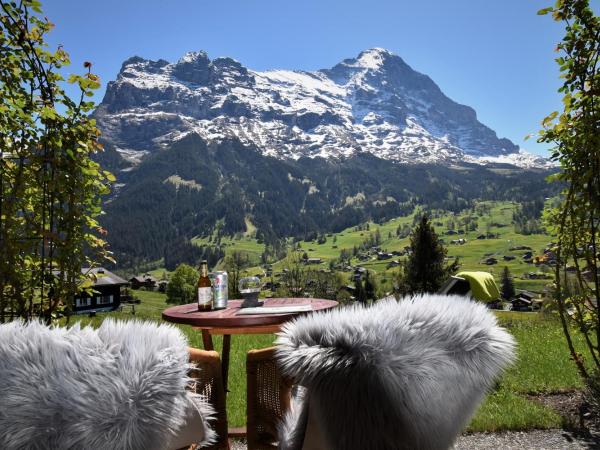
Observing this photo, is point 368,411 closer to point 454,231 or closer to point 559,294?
point 559,294

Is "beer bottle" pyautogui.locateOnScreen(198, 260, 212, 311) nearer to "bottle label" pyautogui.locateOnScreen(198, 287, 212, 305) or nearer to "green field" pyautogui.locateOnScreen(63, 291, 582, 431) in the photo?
"bottle label" pyautogui.locateOnScreen(198, 287, 212, 305)

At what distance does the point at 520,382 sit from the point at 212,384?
15.5 ft

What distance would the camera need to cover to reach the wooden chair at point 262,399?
298 cm

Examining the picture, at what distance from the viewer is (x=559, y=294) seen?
4672mm

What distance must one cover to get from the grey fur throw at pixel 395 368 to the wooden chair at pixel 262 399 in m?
1.10

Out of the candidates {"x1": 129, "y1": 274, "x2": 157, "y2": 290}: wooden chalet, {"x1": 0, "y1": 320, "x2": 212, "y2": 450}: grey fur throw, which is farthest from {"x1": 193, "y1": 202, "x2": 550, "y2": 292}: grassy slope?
{"x1": 0, "y1": 320, "x2": 212, "y2": 450}: grey fur throw

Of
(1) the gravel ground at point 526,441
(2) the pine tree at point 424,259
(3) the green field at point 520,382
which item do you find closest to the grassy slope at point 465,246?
(2) the pine tree at point 424,259

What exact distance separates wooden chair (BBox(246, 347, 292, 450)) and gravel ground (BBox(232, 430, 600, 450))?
3.80 ft

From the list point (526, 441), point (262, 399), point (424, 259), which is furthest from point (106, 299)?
point (262, 399)

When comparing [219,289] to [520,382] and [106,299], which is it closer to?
[520,382]

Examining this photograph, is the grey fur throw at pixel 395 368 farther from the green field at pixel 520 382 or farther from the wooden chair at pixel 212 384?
the wooden chair at pixel 212 384

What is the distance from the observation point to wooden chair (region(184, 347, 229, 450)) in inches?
97.8

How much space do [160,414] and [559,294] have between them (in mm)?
4233

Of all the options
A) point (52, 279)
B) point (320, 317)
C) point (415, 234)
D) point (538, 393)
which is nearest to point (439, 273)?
point (415, 234)
